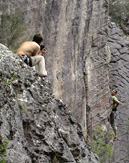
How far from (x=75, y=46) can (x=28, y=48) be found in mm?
5741

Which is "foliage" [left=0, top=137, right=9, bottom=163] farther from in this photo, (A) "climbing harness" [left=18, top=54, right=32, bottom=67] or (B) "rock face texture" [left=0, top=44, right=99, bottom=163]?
(A) "climbing harness" [left=18, top=54, right=32, bottom=67]

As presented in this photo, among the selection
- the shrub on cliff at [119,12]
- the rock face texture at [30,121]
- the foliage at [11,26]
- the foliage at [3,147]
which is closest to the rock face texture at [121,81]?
the shrub on cliff at [119,12]

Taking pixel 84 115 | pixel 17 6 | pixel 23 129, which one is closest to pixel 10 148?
pixel 23 129

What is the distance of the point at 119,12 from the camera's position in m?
24.2

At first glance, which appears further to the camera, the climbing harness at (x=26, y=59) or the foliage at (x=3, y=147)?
the climbing harness at (x=26, y=59)

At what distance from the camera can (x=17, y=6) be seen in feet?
29.7

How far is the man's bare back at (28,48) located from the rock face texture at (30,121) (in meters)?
1.19

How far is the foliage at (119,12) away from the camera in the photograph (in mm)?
23859

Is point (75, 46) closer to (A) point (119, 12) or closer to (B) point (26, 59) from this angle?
(B) point (26, 59)

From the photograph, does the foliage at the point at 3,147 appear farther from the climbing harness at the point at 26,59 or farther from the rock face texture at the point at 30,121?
the climbing harness at the point at 26,59

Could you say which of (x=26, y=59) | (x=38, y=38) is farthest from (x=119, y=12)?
(x=26, y=59)

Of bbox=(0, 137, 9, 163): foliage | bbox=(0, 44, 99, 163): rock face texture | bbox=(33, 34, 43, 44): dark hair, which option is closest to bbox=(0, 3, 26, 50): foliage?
bbox=(33, 34, 43, 44): dark hair

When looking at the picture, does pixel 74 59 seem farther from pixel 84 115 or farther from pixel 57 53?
pixel 84 115

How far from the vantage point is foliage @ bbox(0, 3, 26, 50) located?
333 inches
